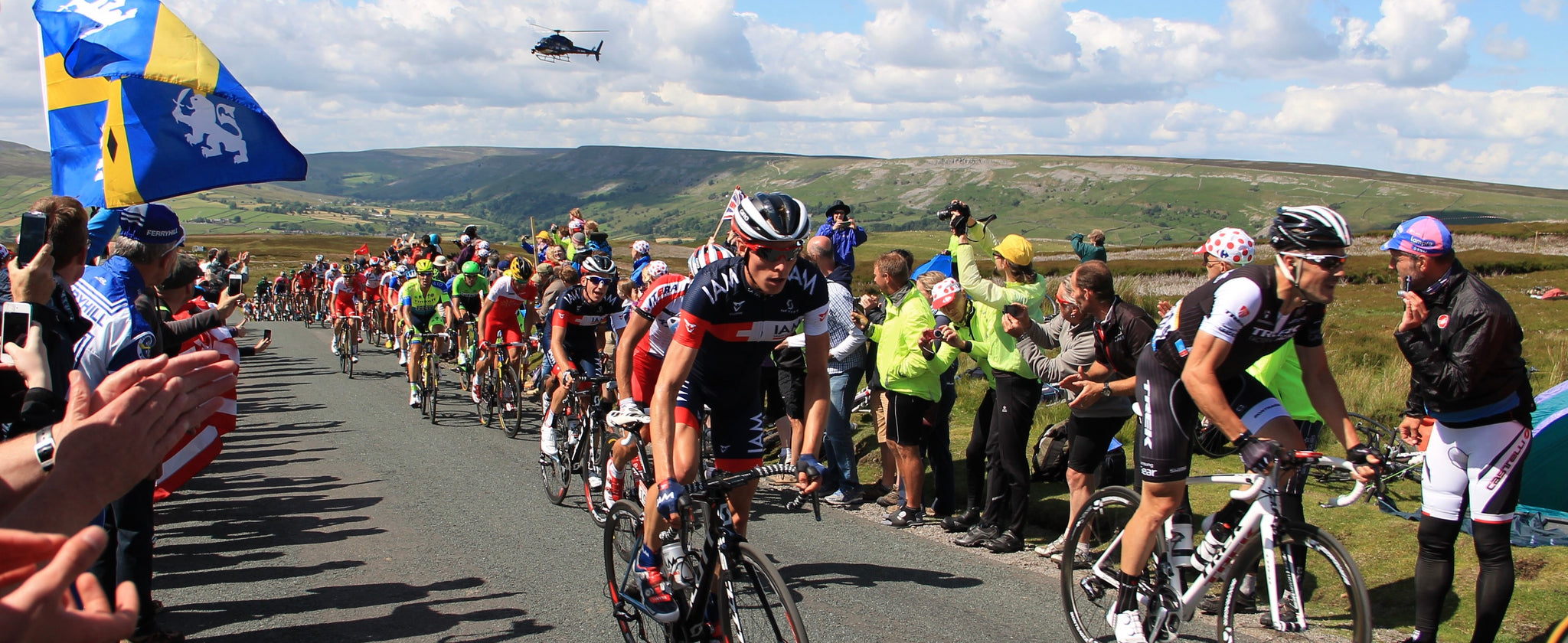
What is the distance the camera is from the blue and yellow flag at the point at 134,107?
240 inches

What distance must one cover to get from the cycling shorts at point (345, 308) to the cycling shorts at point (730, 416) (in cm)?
1627

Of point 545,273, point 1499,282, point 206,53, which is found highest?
point 206,53

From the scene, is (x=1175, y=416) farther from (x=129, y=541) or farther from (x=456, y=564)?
(x=129, y=541)

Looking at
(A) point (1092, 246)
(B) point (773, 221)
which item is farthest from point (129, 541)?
(A) point (1092, 246)

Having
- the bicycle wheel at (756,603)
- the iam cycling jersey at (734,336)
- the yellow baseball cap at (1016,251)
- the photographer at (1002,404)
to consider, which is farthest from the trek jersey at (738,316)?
the yellow baseball cap at (1016,251)

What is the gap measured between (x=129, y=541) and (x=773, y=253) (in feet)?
10.6

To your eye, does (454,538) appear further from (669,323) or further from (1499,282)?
(1499,282)

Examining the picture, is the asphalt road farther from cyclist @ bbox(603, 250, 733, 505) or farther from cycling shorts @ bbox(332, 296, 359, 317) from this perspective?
cycling shorts @ bbox(332, 296, 359, 317)

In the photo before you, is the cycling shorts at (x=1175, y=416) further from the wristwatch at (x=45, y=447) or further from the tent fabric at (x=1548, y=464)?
the wristwatch at (x=45, y=447)

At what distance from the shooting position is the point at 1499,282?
33.2 m

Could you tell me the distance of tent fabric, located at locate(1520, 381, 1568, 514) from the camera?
5258mm

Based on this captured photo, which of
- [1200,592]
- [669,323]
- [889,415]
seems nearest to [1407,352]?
[1200,592]

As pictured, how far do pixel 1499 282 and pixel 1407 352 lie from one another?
118ft

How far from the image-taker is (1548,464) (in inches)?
209
